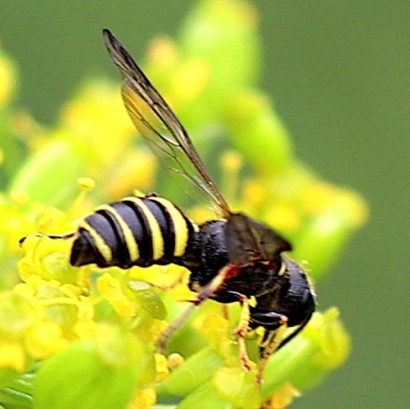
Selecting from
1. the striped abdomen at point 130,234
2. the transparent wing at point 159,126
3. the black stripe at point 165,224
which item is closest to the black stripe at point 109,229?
the striped abdomen at point 130,234

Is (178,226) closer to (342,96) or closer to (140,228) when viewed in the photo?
(140,228)

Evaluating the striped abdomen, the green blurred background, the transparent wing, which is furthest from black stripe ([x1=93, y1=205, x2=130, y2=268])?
the green blurred background

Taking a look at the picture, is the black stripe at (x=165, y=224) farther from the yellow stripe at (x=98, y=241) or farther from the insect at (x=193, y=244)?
the yellow stripe at (x=98, y=241)

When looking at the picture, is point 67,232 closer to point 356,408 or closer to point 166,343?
point 166,343

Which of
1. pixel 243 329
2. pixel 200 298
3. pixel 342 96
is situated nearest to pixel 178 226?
pixel 200 298

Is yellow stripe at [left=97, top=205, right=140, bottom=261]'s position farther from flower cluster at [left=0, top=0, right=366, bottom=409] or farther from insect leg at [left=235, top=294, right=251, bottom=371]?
insect leg at [left=235, top=294, right=251, bottom=371]

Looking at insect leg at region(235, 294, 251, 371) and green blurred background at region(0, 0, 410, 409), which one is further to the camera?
green blurred background at region(0, 0, 410, 409)
